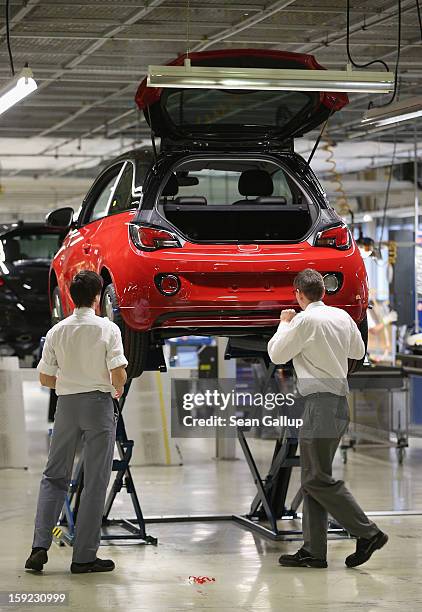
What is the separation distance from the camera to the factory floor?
5.47m

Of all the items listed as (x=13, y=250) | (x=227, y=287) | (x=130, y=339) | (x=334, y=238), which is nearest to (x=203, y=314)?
(x=227, y=287)

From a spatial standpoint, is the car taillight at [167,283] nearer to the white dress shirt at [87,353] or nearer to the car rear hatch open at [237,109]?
the white dress shirt at [87,353]

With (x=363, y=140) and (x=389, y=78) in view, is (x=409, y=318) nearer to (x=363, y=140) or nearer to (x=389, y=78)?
(x=363, y=140)

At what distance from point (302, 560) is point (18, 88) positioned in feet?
11.2

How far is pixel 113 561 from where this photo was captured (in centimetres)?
640

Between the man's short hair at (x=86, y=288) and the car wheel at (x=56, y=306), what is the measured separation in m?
1.65

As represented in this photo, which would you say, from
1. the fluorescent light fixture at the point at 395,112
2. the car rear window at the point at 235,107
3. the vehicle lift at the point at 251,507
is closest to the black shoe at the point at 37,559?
the vehicle lift at the point at 251,507

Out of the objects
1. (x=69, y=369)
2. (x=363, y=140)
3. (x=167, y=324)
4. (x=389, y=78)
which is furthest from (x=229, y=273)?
(x=363, y=140)

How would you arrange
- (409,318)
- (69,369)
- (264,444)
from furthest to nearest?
(409,318) → (264,444) → (69,369)

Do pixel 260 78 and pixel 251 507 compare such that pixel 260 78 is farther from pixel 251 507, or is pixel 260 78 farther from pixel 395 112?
pixel 251 507

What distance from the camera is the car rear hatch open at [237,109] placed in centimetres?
624

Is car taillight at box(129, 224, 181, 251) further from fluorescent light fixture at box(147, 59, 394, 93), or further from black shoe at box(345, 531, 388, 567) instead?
black shoe at box(345, 531, 388, 567)

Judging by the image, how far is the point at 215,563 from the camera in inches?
A: 253

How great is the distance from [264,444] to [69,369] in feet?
21.3
